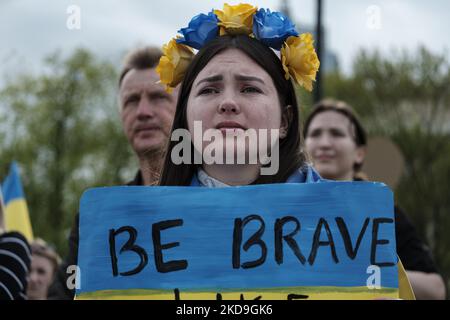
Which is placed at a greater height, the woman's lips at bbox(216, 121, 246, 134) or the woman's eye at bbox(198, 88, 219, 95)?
the woman's eye at bbox(198, 88, 219, 95)

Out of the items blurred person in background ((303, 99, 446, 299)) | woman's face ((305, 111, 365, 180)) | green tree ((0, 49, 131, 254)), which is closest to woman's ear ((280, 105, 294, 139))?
blurred person in background ((303, 99, 446, 299))

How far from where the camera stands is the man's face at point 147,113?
3.27 m

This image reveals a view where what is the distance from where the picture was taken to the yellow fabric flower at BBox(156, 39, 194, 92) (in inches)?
95.0

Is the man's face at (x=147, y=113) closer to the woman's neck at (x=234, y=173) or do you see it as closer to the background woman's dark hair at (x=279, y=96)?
the background woman's dark hair at (x=279, y=96)

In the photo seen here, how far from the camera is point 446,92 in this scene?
18.2 metres

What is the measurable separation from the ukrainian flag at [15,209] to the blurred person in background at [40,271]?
13cm

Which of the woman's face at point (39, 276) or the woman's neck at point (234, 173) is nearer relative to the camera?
the woman's neck at point (234, 173)

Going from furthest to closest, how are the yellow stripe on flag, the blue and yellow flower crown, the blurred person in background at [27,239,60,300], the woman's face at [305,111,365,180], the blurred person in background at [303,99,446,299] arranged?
the yellow stripe on flag < the blurred person in background at [27,239,60,300] < the woman's face at [305,111,365,180] < the blurred person in background at [303,99,446,299] < the blue and yellow flower crown

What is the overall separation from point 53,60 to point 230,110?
1748 cm

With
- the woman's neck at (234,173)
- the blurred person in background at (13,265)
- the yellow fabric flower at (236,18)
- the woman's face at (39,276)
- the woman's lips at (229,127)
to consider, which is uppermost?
the yellow fabric flower at (236,18)

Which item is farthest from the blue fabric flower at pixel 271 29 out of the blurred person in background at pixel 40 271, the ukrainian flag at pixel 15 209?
the ukrainian flag at pixel 15 209

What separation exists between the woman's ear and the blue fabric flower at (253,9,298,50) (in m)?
0.18

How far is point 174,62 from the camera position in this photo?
241 centimetres

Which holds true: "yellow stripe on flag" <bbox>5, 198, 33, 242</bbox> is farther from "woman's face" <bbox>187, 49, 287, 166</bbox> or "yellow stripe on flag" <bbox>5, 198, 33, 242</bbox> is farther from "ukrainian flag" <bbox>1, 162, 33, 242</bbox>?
"woman's face" <bbox>187, 49, 287, 166</bbox>
